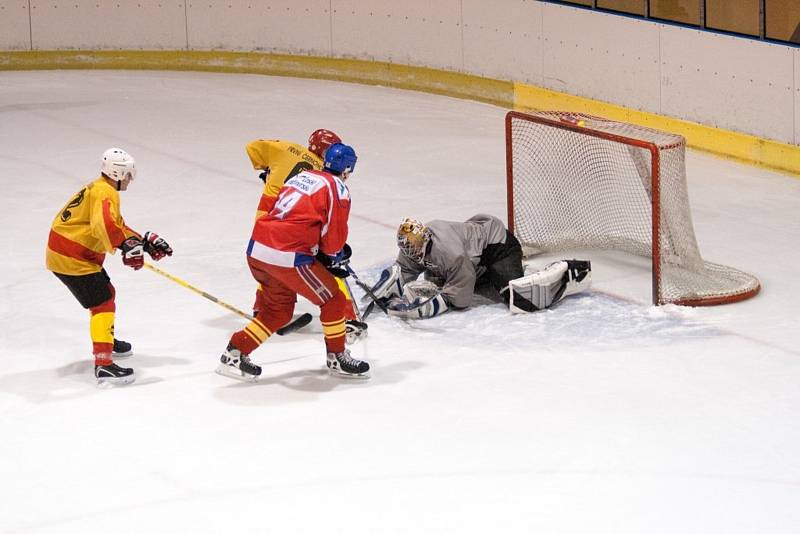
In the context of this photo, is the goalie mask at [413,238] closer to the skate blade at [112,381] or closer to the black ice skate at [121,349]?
the black ice skate at [121,349]

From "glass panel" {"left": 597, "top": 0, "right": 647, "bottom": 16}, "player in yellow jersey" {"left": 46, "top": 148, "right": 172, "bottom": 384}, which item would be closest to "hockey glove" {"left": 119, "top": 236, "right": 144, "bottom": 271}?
"player in yellow jersey" {"left": 46, "top": 148, "right": 172, "bottom": 384}

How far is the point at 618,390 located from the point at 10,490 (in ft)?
7.61

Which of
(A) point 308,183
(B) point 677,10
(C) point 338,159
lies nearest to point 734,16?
(B) point 677,10

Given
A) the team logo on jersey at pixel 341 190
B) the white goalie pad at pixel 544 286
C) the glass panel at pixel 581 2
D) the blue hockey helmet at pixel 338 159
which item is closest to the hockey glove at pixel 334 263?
the team logo on jersey at pixel 341 190

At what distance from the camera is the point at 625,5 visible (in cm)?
985

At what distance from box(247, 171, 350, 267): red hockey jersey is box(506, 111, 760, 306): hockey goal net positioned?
1.82 metres

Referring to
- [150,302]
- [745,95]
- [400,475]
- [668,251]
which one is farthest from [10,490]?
[745,95]

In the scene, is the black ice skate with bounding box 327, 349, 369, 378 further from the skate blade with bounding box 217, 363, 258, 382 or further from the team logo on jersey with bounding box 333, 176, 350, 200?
the team logo on jersey with bounding box 333, 176, 350, 200

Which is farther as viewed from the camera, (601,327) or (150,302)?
(150,302)

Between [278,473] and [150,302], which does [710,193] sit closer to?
[150,302]

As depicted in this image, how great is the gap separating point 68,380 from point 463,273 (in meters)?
1.82

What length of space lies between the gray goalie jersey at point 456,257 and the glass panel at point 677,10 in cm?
351

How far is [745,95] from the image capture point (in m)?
8.98

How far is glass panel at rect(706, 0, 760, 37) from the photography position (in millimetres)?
8859
